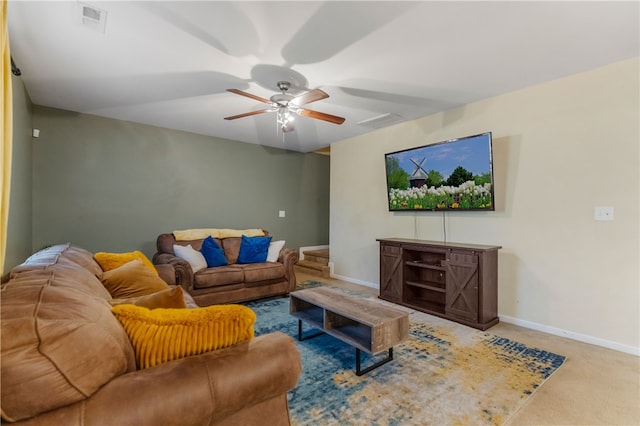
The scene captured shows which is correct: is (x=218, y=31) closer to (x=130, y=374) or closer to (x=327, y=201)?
(x=130, y=374)

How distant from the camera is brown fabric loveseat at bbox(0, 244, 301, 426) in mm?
742

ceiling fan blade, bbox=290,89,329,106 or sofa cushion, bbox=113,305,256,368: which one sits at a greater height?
ceiling fan blade, bbox=290,89,329,106

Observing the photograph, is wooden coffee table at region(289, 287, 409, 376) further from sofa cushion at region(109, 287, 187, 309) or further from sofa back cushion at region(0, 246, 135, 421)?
sofa back cushion at region(0, 246, 135, 421)

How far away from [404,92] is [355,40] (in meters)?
1.14

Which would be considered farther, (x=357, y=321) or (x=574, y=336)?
(x=574, y=336)

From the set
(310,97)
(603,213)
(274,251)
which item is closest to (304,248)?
(274,251)

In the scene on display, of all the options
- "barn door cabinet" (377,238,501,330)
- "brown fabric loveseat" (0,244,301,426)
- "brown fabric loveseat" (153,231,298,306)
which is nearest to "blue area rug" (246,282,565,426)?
"barn door cabinet" (377,238,501,330)

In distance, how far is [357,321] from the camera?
2189 mm

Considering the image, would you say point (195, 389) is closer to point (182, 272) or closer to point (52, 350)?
point (52, 350)

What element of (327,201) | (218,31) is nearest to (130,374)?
(218,31)

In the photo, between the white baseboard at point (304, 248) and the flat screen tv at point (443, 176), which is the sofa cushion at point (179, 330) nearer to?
the flat screen tv at point (443, 176)

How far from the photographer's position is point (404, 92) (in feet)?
10.4

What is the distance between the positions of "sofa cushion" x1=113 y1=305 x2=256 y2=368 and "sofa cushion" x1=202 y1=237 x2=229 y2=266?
289 centimetres

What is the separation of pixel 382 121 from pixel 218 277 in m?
3.03
